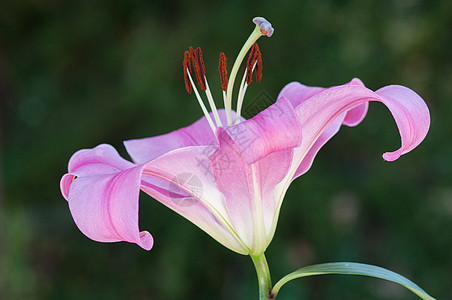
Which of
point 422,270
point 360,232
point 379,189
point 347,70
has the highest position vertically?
point 347,70

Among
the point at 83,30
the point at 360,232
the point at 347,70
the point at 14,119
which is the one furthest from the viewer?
the point at 14,119

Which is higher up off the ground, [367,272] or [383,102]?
[383,102]

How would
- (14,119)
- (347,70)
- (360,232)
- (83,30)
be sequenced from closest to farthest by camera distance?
(347,70), (360,232), (83,30), (14,119)

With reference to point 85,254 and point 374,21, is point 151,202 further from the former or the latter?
point 374,21

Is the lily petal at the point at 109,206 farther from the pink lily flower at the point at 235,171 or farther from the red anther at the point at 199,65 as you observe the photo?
the red anther at the point at 199,65

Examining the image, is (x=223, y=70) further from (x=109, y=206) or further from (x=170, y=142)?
(x=109, y=206)

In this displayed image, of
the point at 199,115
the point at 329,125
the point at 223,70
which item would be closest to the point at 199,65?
the point at 223,70

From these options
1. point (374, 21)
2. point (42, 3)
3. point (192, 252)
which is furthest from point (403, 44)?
point (42, 3)
